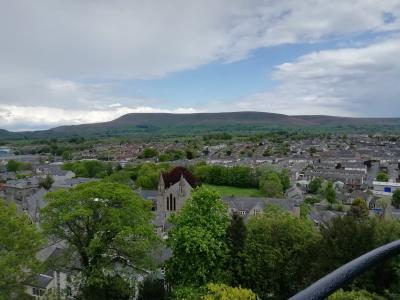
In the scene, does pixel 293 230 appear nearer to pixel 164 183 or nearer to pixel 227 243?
pixel 227 243

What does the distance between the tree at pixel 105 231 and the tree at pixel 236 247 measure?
13.9 ft

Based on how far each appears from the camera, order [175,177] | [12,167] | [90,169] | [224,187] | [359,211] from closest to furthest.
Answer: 1. [359,211]
2. [175,177]
3. [224,187]
4. [90,169]
5. [12,167]

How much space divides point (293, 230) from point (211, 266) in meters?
5.12

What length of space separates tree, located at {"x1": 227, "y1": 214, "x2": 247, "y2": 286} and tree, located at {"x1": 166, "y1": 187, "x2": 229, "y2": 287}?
15.7 inches

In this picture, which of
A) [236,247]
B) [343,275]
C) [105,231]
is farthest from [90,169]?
[343,275]

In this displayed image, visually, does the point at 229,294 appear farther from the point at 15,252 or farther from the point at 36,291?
the point at 36,291

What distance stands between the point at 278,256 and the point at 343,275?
20.1m

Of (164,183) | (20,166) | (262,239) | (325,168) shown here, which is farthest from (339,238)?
(20,166)

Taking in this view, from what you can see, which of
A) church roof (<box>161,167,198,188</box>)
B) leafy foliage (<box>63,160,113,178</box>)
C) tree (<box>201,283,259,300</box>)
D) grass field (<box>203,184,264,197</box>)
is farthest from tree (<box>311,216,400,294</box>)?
leafy foliage (<box>63,160,113,178</box>)

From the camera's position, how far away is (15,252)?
16.4 metres

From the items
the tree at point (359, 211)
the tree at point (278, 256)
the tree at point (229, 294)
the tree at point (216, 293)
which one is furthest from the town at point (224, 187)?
the tree at point (229, 294)

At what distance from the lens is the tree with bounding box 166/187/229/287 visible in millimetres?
20266

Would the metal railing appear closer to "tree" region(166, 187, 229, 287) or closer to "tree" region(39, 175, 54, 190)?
"tree" region(166, 187, 229, 287)

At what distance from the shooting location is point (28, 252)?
16.9m
